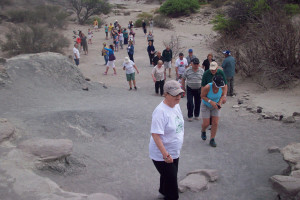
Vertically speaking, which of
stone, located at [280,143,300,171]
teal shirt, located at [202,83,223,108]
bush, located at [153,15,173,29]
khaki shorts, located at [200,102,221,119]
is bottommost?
stone, located at [280,143,300,171]

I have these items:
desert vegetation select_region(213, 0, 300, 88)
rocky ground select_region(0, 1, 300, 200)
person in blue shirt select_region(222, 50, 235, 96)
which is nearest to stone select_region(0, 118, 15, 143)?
rocky ground select_region(0, 1, 300, 200)

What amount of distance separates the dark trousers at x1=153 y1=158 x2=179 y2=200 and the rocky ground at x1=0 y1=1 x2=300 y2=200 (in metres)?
0.38

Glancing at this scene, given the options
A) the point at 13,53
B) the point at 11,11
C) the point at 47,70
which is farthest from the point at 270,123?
the point at 11,11

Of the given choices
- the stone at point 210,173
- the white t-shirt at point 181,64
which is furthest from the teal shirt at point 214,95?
the white t-shirt at point 181,64

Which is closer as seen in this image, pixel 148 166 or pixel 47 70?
pixel 148 166

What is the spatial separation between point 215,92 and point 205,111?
42 centimetres

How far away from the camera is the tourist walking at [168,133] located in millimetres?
3262

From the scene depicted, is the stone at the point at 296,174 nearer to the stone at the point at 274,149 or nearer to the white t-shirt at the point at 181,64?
the stone at the point at 274,149

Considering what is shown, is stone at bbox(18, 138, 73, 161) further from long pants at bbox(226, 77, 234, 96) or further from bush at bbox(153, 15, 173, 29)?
bush at bbox(153, 15, 173, 29)

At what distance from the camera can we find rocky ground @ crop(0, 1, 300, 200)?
4.03 m

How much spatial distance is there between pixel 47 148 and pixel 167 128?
2135 mm

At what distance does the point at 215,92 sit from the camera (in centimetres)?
536

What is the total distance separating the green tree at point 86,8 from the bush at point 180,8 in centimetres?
815

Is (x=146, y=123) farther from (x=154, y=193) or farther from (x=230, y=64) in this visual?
(x=230, y=64)
